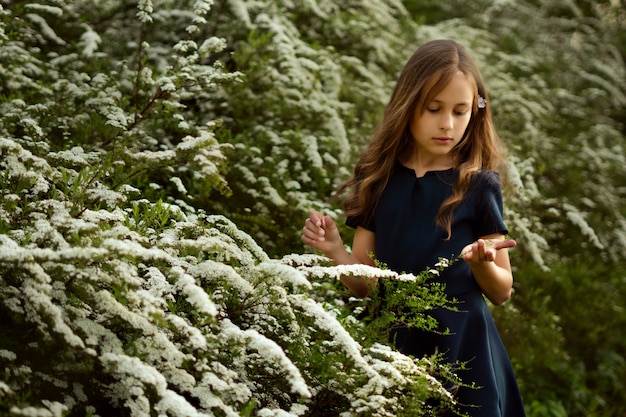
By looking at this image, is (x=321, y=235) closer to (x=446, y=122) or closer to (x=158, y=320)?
(x=446, y=122)

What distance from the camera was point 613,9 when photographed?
25.4 ft

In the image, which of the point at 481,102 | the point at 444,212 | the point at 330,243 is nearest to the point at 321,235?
the point at 330,243

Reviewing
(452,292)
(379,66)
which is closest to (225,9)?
(379,66)

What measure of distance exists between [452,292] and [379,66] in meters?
3.46

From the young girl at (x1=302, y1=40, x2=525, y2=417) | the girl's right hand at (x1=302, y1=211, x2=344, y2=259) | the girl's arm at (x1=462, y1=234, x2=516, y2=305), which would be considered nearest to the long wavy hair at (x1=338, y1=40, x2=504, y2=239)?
the young girl at (x1=302, y1=40, x2=525, y2=417)

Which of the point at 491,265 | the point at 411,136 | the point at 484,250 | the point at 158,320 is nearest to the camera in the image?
the point at 158,320

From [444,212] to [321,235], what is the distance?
39 centimetres

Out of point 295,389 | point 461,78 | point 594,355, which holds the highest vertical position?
point 461,78

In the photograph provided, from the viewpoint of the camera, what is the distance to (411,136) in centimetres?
237

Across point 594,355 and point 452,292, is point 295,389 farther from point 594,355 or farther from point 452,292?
point 594,355

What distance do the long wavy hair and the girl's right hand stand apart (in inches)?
5.0

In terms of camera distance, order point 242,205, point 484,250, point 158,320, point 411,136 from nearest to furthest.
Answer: point 158,320, point 484,250, point 411,136, point 242,205

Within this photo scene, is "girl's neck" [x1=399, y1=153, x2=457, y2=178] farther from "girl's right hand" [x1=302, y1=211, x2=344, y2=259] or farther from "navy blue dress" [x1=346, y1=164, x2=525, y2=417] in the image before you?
"girl's right hand" [x1=302, y1=211, x2=344, y2=259]

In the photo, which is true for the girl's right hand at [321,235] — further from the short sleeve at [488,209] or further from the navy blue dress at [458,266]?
the short sleeve at [488,209]
